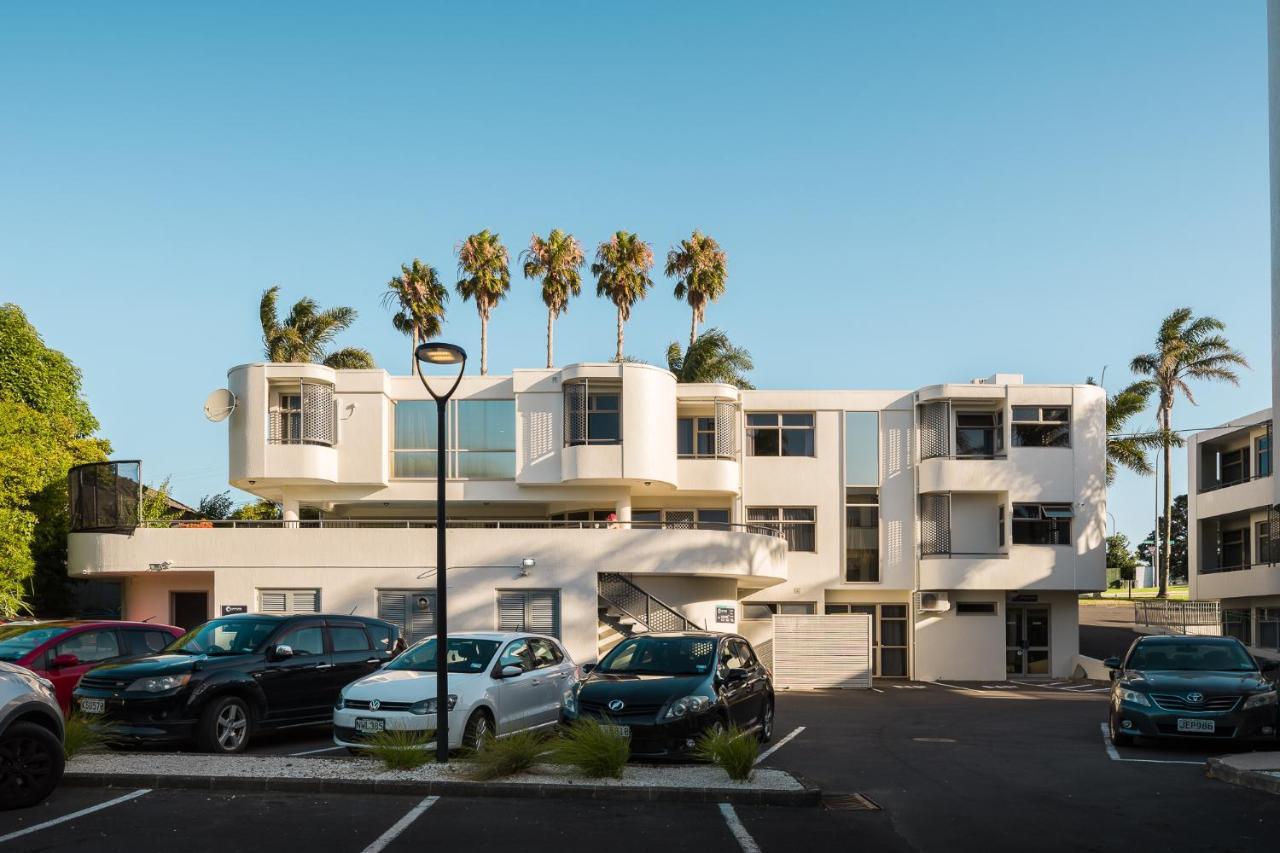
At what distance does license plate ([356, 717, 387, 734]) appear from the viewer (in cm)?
1455

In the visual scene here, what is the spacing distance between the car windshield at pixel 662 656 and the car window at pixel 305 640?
389cm

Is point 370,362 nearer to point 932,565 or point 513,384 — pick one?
point 513,384

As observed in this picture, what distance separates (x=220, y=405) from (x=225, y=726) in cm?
1868

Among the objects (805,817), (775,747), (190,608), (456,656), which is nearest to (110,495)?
(190,608)

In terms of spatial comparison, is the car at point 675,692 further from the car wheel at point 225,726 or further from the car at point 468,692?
the car wheel at point 225,726

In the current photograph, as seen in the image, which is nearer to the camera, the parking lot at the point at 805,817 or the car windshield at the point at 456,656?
the parking lot at the point at 805,817

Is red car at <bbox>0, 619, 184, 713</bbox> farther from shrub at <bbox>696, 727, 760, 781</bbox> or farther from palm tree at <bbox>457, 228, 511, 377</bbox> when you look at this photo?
palm tree at <bbox>457, 228, 511, 377</bbox>

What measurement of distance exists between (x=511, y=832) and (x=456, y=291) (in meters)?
43.8

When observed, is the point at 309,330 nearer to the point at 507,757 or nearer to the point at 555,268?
the point at 555,268

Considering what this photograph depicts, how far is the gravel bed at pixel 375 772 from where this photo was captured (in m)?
12.2

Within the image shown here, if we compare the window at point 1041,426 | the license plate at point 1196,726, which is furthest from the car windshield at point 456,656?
the window at point 1041,426

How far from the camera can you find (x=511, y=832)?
10.3 m

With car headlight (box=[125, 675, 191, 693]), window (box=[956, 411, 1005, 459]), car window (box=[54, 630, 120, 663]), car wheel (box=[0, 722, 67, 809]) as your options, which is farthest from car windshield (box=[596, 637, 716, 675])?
window (box=[956, 411, 1005, 459])

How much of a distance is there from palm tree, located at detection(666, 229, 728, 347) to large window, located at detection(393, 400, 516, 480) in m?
17.2
